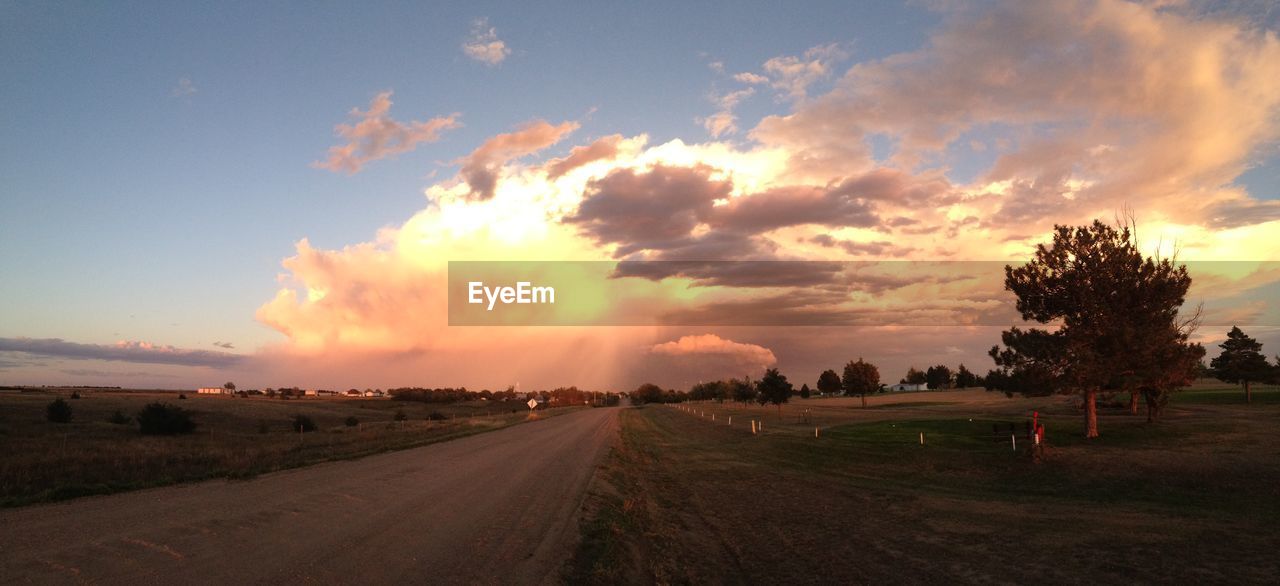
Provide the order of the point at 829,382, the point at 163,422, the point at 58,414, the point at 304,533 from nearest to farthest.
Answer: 1. the point at 304,533
2. the point at 163,422
3. the point at 58,414
4. the point at 829,382

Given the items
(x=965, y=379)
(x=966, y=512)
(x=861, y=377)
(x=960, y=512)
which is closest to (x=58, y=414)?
(x=960, y=512)

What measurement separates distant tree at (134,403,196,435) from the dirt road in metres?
35.7

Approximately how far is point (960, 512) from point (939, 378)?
187m

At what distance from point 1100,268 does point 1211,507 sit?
17.6 m

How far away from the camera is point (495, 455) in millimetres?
33000

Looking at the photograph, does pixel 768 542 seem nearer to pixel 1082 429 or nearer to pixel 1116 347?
pixel 1116 347

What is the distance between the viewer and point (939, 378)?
18738 centimetres

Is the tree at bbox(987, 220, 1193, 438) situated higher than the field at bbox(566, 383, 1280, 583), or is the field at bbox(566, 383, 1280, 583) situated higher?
the tree at bbox(987, 220, 1193, 438)

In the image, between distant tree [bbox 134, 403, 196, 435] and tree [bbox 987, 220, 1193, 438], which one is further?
distant tree [bbox 134, 403, 196, 435]

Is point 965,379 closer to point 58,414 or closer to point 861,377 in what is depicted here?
point 861,377

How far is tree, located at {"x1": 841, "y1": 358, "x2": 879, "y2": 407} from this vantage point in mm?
98125

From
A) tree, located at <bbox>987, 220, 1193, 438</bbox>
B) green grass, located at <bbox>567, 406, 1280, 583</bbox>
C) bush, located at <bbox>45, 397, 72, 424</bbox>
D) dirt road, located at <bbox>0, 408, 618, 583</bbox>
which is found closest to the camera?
dirt road, located at <bbox>0, 408, 618, 583</bbox>

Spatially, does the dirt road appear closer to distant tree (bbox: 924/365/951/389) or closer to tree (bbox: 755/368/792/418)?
tree (bbox: 755/368/792/418)

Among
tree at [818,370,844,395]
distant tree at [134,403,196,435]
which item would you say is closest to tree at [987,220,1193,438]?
distant tree at [134,403,196,435]
